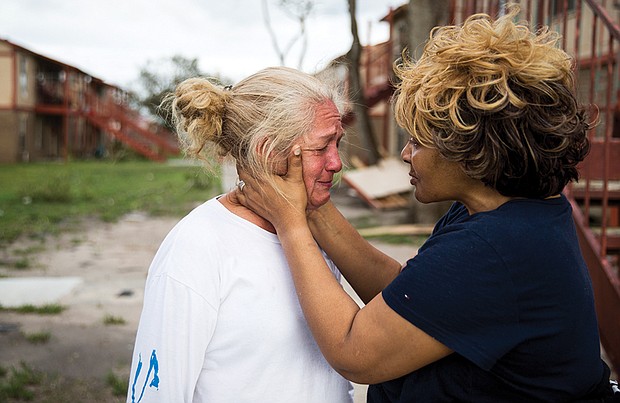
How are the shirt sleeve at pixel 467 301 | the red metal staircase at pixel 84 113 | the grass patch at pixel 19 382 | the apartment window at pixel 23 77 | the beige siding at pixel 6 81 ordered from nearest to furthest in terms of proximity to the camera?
1. the shirt sleeve at pixel 467 301
2. the grass patch at pixel 19 382
3. the beige siding at pixel 6 81
4. the apartment window at pixel 23 77
5. the red metal staircase at pixel 84 113

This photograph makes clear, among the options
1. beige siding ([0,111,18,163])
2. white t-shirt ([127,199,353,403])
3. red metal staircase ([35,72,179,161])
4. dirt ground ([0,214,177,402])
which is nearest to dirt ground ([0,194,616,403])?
dirt ground ([0,214,177,402])

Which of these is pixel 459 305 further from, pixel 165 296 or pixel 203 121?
pixel 203 121

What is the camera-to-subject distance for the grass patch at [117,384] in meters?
4.18

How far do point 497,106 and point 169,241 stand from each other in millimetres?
959

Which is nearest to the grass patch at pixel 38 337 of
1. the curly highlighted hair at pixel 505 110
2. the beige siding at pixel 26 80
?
the curly highlighted hair at pixel 505 110

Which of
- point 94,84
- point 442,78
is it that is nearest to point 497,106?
point 442,78

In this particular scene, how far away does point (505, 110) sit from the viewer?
1546 mm

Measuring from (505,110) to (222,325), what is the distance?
0.94m

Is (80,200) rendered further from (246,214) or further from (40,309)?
(246,214)

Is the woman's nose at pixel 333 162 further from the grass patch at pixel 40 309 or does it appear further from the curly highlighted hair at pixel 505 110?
the grass patch at pixel 40 309

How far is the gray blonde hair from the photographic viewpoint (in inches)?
77.5

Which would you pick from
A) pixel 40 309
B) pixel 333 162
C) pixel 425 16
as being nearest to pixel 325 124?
pixel 333 162

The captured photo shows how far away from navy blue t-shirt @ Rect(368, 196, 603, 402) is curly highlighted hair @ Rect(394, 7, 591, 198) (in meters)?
0.10

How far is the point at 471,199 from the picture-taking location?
1.75 meters
